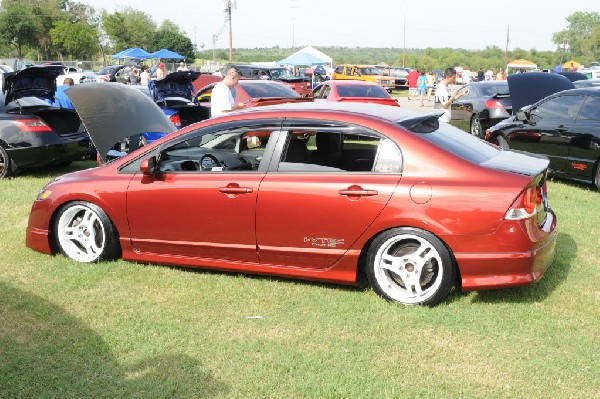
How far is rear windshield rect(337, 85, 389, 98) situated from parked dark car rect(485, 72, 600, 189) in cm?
500

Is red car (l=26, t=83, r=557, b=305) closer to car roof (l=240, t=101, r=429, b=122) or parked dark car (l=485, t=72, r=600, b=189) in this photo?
car roof (l=240, t=101, r=429, b=122)

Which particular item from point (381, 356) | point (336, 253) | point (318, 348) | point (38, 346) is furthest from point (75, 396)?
point (336, 253)

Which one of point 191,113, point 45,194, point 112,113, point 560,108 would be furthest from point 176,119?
point 560,108

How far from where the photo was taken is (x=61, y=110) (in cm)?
976

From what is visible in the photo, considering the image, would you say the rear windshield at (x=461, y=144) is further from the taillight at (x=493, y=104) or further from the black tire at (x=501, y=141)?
the taillight at (x=493, y=104)

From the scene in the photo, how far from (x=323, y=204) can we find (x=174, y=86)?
8.31m

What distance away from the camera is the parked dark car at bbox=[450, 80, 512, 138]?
510 inches

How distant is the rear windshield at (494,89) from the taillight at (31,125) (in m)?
9.17

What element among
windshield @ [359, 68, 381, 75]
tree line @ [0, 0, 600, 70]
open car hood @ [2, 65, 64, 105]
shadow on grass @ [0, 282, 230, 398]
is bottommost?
shadow on grass @ [0, 282, 230, 398]

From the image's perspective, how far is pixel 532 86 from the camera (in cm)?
1088

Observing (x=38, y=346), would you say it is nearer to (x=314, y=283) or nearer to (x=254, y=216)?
(x=254, y=216)

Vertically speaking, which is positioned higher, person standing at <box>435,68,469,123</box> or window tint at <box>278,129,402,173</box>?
person standing at <box>435,68,469,123</box>

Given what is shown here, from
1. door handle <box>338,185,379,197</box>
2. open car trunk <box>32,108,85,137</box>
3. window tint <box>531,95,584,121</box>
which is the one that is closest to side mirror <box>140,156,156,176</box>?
door handle <box>338,185,379,197</box>

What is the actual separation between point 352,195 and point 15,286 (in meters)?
2.84
